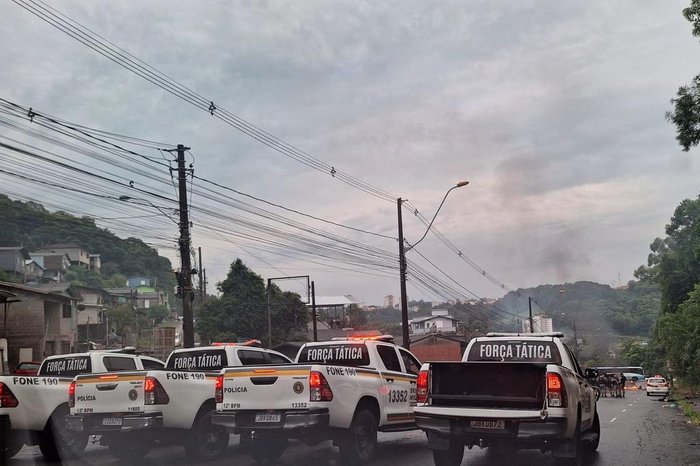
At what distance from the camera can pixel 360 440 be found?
1027cm

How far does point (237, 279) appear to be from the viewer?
180 feet

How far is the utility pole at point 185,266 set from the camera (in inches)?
882

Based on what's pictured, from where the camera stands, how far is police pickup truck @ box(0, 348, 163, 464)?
10648mm

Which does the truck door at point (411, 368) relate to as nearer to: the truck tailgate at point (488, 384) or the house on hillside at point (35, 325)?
the truck tailgate at point (488, 384)

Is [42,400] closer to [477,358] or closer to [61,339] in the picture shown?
[477,358]

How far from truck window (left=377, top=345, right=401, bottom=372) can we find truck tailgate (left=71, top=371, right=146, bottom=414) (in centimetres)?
409

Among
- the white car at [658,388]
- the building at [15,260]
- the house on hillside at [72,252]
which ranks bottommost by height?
the white car at [658,388]

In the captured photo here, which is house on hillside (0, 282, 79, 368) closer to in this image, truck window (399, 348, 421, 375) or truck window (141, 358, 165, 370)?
truck window (141, 358, 165, 370)

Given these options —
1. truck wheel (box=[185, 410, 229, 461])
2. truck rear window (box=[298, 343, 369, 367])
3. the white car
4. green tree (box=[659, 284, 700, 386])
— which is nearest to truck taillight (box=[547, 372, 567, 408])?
truck rear window (box=[298, 343, 369, 367])

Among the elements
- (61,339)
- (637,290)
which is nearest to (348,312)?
(61,339)

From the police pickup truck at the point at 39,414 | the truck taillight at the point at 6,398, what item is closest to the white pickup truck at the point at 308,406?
the police pickup truck at the point at 39,414

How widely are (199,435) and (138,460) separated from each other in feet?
3.53

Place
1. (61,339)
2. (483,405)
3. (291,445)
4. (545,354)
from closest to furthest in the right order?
1. (483,405)
2. (545,354)
3. (291,445)
4. (61,339)

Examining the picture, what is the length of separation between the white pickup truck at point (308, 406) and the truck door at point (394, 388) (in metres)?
0.03
